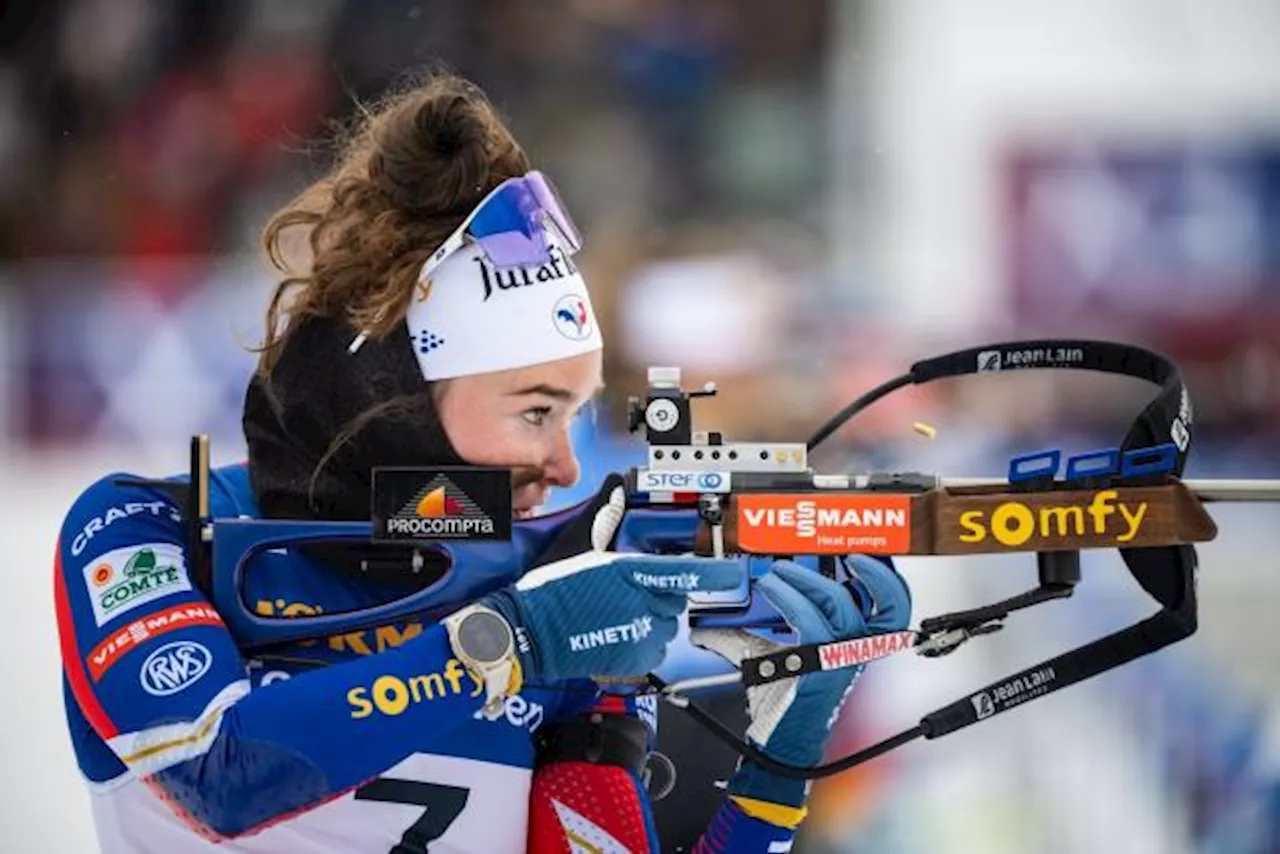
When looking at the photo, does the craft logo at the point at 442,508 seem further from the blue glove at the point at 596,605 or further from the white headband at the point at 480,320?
the white headband at the point at 480,320

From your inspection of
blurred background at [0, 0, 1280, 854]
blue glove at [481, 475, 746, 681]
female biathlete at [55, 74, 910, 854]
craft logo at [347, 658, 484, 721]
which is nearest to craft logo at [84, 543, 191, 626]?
female biathlete at [55, 74, 910, 854]

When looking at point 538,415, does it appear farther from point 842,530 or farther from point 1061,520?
point 1061,520

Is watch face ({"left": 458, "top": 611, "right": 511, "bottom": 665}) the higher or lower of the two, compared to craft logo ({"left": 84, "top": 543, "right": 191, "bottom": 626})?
lower

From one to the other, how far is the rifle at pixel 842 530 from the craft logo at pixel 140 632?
9 centimetres

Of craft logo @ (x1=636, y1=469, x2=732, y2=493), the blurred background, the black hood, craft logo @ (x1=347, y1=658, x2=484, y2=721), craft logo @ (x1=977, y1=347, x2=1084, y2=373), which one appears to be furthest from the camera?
the blurred background

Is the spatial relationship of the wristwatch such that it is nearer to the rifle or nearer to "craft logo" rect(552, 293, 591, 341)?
the rifle

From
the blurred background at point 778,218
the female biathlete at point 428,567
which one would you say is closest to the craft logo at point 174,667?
the female biathlete at point 428,567

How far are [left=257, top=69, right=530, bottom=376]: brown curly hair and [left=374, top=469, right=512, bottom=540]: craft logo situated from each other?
27cm

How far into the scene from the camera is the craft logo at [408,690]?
7.54 feet

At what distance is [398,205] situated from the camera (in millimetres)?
2689

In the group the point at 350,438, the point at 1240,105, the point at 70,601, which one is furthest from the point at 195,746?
the point at 1240,105

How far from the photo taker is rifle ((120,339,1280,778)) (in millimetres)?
2350

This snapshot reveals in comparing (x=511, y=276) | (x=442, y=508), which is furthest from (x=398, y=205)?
(x=442, y=508)

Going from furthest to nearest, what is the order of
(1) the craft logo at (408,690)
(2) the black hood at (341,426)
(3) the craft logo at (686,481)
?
(2) the black hood at (341,426) < (3) the craft logo at (686,481) < (1) the craft logo at (408,690)
